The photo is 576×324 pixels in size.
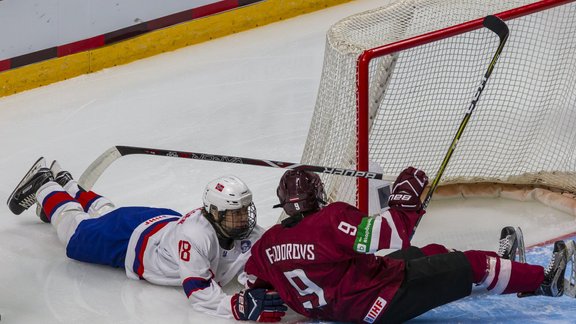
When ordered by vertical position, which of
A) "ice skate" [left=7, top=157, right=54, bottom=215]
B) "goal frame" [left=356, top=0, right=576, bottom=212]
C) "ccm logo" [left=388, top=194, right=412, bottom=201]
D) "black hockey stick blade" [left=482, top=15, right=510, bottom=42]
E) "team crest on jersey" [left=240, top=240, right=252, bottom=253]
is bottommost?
"ice skate" [left=7, top=157, right=54, bottom=215]

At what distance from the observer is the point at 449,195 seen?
510 centimetres

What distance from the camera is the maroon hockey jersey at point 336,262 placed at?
3.78 m

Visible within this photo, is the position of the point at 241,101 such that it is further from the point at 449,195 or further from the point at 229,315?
the point at 229,315

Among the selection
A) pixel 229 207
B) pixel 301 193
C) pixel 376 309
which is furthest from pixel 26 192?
pixel 376 309

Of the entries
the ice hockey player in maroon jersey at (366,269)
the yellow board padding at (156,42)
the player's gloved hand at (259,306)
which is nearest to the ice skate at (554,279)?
the ice hockey player in maroon jersey at (366,269)

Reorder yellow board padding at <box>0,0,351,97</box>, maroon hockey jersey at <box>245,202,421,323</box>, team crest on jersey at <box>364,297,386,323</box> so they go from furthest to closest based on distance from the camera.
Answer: yellow board padding at <box>0,0,351,97</box> → team crest on jersey at <box>364,297,386,323</box> → maroon hockey jersey at <box>245,202,421,323</box>

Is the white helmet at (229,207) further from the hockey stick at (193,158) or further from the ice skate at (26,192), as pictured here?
the ice skate at (26,192)

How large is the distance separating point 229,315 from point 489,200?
1.49m

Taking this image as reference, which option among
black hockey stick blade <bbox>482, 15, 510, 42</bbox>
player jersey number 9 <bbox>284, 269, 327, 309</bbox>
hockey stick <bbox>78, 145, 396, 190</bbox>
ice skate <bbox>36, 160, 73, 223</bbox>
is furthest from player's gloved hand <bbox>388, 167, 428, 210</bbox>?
ice skate <bbox>36, 160, 73, 223</bbox>

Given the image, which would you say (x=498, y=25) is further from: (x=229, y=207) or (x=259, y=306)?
(x=259, y=306)

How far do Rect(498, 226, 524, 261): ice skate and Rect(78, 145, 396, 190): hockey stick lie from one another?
0.51m

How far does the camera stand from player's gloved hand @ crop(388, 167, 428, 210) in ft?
12.6

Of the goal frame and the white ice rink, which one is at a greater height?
the goal frame

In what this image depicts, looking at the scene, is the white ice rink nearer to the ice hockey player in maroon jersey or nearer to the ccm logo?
the ice hockey player in maroon jersey
